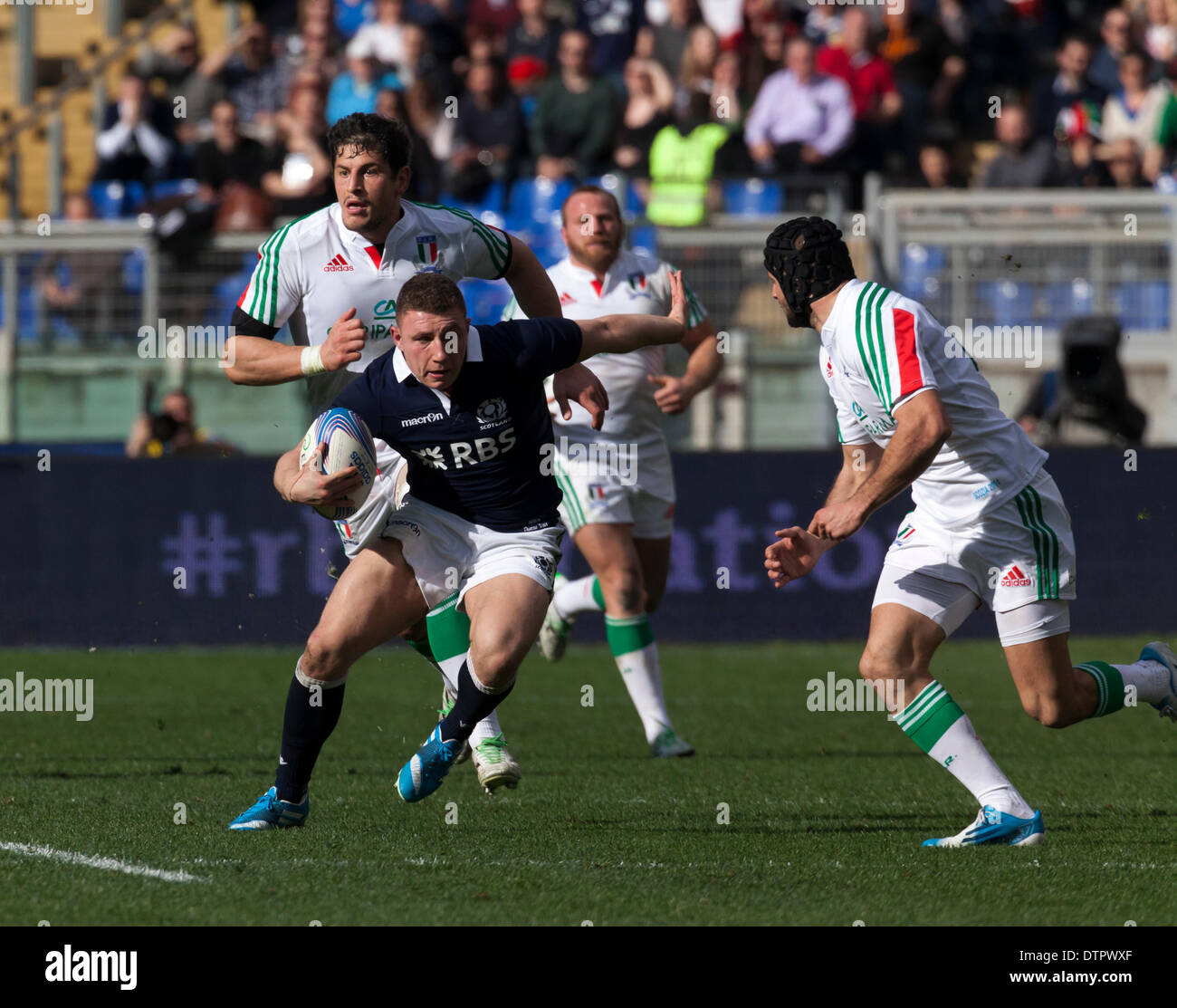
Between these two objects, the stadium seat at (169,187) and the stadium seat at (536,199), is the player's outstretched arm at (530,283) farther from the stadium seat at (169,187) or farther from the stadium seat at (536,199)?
the stadium seat at (169,187)

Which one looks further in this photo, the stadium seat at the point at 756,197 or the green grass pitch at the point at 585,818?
the stadium seat at the point at 756,197

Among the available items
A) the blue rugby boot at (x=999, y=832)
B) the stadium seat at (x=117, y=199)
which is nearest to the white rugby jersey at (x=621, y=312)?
the blue rugby boot at (x=999, y=832)

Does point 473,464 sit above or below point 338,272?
below

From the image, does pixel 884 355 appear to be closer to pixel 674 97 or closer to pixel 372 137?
pixel 372 137

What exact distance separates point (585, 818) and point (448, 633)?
42.2 inches

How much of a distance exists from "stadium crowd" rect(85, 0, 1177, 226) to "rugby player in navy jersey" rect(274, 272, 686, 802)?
8.62m

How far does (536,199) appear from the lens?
16422 millimetres

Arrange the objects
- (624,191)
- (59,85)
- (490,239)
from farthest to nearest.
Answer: (59,85) < (624,191) < (490,239)

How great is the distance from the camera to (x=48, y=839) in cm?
651

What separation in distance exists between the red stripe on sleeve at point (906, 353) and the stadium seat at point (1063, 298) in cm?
885

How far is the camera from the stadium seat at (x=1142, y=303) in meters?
14.9

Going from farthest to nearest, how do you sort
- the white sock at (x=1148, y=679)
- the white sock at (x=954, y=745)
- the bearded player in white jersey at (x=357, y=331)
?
the white sock at (x=1148, y=679), the bearded player in white jersey at (x=357, y=331), the white sock at (x=954, y=745)

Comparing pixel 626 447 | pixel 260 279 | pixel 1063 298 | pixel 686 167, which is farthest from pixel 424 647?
pixel 686 167

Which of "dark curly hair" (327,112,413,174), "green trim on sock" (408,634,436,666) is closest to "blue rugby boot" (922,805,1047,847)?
"green trim on sock" (408,634,436,666)
